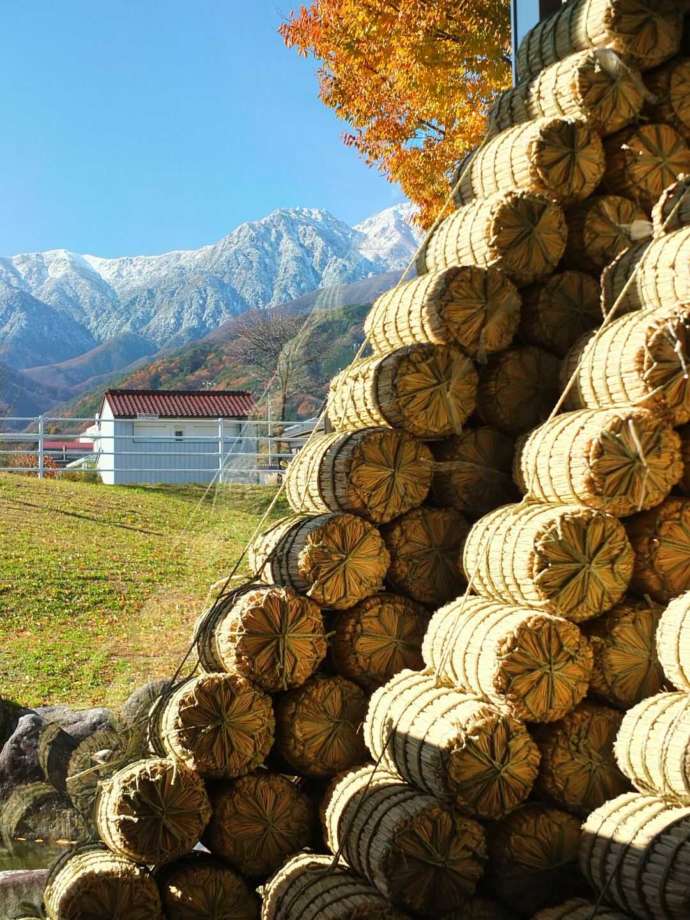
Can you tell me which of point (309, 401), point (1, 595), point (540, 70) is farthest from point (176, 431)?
point (540, 70)

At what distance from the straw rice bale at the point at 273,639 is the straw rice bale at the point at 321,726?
8 cm

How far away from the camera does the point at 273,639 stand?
3441mm

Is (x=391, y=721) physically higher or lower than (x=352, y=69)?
lower

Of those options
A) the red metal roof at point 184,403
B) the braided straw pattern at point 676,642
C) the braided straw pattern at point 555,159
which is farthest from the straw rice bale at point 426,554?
the red metal roof at point 184,403

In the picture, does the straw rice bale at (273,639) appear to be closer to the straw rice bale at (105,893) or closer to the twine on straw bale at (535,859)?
the straw rice bale at (105,893)

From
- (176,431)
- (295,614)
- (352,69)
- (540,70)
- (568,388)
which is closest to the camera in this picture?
(568,388)

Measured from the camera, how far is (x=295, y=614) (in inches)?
136

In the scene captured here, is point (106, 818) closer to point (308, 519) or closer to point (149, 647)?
point (308, 519)

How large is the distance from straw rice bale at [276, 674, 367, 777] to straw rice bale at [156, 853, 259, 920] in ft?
1.37

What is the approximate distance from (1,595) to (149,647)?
1617mm

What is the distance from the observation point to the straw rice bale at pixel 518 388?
3.78 meters

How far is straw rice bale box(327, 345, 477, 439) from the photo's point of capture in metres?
3.61

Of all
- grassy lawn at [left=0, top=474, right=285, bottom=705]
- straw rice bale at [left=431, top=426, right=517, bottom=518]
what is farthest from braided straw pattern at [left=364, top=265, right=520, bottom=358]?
grassy lawn at [left=0, top=474, right=285, bottom=705]

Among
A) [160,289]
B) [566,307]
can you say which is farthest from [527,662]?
[160,289]
